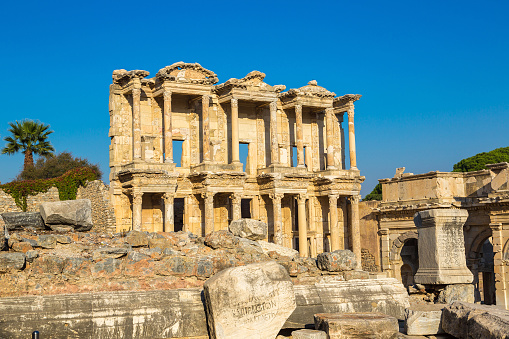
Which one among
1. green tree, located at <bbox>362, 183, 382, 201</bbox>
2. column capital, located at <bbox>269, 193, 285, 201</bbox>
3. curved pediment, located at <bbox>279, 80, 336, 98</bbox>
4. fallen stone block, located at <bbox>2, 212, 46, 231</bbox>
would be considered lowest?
fallen stone block, located at <bbox>2, 212, 46, 231</bbox>

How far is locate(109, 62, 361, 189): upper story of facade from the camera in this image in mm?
27547

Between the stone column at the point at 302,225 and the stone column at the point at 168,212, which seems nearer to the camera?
the stone column at the point at 168,212

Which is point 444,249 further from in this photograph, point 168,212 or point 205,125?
point 205,125

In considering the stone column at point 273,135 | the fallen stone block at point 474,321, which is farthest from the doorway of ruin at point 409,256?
the fallen stone block at point 474,321

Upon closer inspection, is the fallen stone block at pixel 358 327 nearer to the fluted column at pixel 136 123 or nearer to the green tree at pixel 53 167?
the fluted column at pixel 136 123

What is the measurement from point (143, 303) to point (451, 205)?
22.5m

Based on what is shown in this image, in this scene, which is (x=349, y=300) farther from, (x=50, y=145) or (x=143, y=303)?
(x=50, y=145)

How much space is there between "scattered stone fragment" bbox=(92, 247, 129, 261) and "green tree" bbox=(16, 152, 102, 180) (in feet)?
82.9

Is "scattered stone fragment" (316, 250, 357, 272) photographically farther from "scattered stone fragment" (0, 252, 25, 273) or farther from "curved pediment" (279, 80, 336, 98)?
"curved pediment" (279, 80, 336, 98)

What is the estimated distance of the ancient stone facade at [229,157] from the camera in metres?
27.2

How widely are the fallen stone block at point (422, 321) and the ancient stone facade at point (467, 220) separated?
17.5 metres

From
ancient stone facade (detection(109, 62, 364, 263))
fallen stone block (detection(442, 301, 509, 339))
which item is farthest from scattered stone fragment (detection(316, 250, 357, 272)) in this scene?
ancient stone facade (detection(109, 62, 364, 263))

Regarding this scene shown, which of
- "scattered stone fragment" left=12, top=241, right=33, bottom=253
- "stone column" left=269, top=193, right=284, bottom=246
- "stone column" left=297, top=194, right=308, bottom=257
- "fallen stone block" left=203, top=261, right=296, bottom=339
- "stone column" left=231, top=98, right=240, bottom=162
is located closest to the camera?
"fallen stone block" left=203, top=261, right=296, bottom=339

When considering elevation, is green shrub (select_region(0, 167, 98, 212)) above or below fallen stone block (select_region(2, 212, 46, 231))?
above
